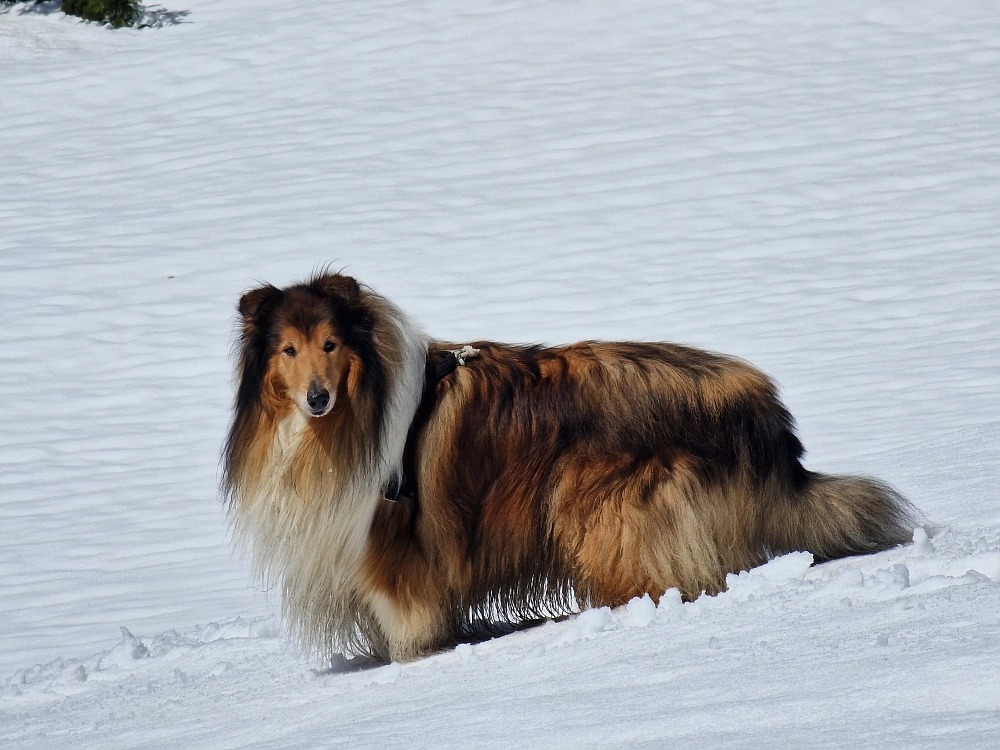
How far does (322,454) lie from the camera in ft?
13.8

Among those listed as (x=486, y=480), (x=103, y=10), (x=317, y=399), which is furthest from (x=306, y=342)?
(x=103, y=10)

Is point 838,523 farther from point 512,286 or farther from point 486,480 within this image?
point 512,286

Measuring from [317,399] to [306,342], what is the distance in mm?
200

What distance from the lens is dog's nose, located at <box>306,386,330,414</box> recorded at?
13.1 ft

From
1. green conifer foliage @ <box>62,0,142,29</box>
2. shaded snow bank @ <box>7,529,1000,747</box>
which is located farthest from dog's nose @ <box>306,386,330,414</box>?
green conifer foliage @ <box>62,0,142,29</box>

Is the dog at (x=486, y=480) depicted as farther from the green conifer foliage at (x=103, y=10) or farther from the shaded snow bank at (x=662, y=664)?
the green conifer foliage at (x=103, y=10)

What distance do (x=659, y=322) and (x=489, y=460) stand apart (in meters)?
5.20

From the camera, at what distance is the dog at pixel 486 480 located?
4109mm

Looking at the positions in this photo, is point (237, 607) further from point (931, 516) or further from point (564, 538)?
point (931, 516)

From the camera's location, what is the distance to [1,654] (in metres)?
5.20

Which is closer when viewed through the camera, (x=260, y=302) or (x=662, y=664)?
(x=662, y=664)

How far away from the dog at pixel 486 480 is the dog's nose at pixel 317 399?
6 centimetres

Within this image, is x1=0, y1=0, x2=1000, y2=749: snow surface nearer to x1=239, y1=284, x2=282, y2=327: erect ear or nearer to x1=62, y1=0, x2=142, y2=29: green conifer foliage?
x1=62, y1=0, x2=142, y2=29: green conifer foliage

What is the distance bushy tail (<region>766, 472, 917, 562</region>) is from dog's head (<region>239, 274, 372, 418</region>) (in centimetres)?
159
